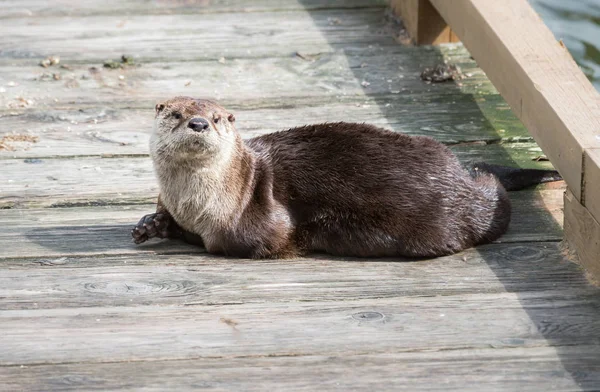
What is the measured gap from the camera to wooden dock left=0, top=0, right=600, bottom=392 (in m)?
2.34

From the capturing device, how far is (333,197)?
3027mm

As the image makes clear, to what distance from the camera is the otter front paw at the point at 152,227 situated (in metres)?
3.04

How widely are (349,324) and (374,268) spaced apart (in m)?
0.39

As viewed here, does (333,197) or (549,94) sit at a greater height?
(549,94)

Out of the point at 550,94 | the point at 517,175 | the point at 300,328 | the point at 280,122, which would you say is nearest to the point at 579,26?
the point at 280,122

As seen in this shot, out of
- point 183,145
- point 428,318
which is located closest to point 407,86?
point 183,145

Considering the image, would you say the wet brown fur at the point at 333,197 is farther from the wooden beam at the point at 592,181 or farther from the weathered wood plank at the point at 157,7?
the weathered wood plank at the point at 157,7

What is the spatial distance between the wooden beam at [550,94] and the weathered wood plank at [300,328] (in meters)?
0.25

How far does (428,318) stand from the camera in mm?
2566

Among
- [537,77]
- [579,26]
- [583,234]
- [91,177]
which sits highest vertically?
[537,77]

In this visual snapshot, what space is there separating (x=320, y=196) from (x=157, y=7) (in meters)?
2.52

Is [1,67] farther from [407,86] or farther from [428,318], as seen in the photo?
[428,318]

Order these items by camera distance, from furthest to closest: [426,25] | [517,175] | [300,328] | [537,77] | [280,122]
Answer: [426,25] < [280,122] < [517,175] < [537,77] < [300,328]

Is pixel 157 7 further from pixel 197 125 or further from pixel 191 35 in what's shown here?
pixel 197 125
